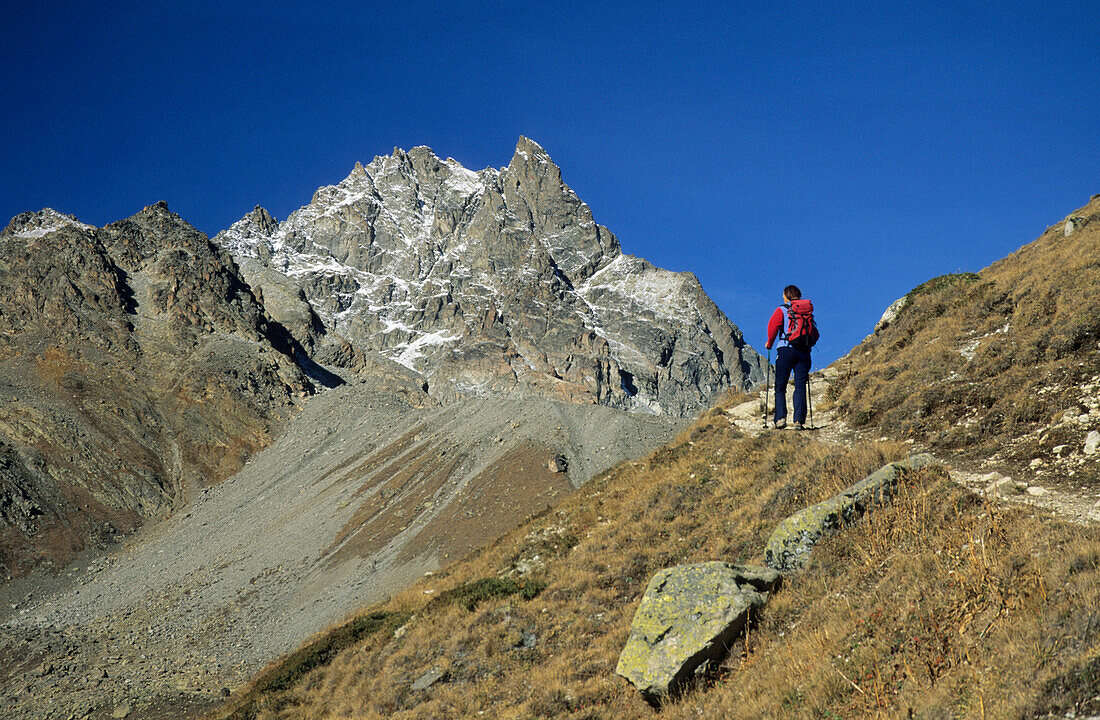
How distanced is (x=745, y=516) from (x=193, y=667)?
28702mm

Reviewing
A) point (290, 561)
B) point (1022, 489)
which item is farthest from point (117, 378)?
point (1022, 489)

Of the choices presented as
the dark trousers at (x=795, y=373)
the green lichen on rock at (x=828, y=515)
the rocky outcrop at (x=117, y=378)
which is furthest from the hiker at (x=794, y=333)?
the rocky outcrop at (x=117, y=378)

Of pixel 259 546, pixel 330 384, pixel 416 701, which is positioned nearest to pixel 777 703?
pixel 416 701

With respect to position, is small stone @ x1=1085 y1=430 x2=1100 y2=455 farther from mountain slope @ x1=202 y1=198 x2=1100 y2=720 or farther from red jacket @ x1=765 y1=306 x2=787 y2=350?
red jacket @ x1=765 y1=306 x2=787 y2=350

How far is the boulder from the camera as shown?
834 cm

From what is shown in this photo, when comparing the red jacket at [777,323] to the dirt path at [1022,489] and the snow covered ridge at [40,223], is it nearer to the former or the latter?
the dirt path at [1022,489]

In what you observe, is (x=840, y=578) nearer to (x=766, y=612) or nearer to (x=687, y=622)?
(x=766, y=612)

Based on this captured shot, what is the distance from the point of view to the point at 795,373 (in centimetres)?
1406

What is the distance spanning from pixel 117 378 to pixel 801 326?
95086 millimetres

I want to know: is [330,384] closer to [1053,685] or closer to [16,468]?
[16,468]

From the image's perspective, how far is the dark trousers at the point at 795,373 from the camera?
539 inches

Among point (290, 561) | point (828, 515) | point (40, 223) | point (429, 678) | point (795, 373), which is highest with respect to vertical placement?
point (40, 223)

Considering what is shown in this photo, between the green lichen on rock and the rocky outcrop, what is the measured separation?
64.8 meters

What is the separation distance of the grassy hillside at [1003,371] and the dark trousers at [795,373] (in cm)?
145
